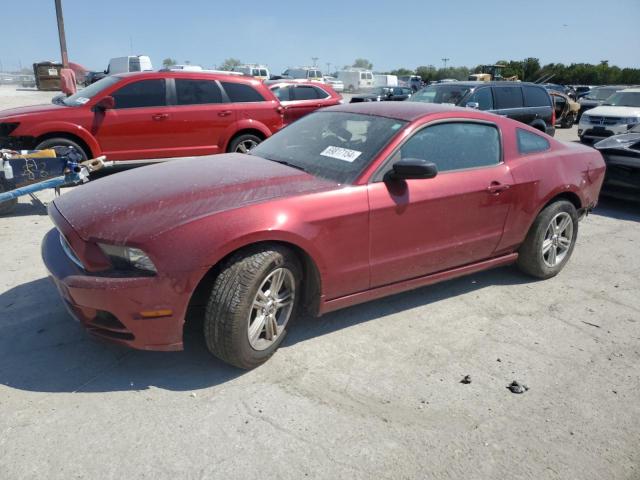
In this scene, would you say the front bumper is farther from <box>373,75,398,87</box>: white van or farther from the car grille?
<box>373,75,398,87</box>: white van

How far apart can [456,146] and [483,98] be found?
7.44 meters

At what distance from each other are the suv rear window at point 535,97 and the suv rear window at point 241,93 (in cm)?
635

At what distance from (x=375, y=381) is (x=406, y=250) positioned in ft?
3.19

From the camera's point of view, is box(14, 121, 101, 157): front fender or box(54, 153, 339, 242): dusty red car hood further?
box(14, 121, 101, 157): front fender

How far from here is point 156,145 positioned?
771 centimetres

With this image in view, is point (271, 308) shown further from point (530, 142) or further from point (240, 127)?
→ point (240, 127)

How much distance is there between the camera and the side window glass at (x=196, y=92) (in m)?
7.96

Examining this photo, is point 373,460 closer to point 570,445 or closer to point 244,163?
point 570,445

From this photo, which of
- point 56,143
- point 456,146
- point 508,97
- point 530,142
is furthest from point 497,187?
point 508,97

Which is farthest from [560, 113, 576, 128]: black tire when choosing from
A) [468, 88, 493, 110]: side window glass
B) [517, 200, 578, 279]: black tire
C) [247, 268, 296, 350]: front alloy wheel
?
[247, 268, 296, 350]: front alloy wheel

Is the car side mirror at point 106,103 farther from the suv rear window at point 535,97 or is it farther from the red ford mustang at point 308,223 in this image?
the suv rear window at point 535,97

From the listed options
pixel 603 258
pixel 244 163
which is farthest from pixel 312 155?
pixel 603 258

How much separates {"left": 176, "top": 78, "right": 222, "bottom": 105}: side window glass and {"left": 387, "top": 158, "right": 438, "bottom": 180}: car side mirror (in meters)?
5.53

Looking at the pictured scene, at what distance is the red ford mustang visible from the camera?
A: 2773mm
